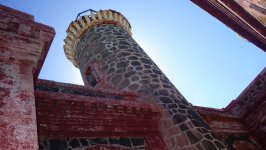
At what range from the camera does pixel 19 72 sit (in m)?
3.01

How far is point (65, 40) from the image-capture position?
1162 cm

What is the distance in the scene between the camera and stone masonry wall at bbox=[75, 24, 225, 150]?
20.4 ft

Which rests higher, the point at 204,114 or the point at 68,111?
the point at 204,114

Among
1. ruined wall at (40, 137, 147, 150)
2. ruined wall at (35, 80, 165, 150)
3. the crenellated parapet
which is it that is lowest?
ruined wall at (40, 137, 147, 150)

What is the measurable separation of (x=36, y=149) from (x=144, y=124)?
165 inches

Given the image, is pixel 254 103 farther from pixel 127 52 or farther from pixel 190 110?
pixel 127 52

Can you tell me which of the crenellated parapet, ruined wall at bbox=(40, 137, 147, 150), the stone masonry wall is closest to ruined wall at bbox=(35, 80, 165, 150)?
ruined wall at bbox=(40, 137, 147, 150)

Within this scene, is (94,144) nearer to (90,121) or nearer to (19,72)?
(90,121)

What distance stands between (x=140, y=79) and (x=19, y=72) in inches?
198

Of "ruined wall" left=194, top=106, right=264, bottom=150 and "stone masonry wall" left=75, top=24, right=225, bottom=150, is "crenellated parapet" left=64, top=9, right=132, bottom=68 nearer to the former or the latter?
"stone masonry wall" left=75, top=24, right=225, bottom=150

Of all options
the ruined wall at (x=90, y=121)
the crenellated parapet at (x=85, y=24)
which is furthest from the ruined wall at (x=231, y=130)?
the crenellated parapet at (x=85, y=24)

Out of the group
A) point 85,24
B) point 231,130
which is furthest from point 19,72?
point 85,24

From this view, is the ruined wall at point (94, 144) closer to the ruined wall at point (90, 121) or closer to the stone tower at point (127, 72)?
the ruined wall at point (90, 121)

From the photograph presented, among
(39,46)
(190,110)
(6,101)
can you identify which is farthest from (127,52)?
(6,101)
